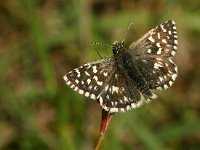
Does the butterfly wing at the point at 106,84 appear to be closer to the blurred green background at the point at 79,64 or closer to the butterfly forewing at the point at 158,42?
the butterfly forewing at the point at 158,42

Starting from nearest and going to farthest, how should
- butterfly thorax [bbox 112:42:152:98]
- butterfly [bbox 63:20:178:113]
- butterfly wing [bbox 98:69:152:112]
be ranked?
1. butterfly wing [bbox 98:69:152:112]
2. butterfly [bbox 63:20:178:113]
3. butterfly thorax [bbox 112:42:152:98]

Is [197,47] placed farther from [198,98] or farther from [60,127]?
[60,127]

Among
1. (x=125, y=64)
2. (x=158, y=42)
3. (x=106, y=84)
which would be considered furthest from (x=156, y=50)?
(x=106, y=84)

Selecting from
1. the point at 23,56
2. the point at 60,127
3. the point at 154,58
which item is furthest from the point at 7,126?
the point at 154,58

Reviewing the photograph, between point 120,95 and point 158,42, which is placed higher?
point 158,42

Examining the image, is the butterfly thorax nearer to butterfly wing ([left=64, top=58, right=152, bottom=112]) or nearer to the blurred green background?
butterfly wing ([left=64, top=58, right=152, bottom=112])

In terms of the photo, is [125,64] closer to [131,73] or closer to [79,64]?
[131,73]

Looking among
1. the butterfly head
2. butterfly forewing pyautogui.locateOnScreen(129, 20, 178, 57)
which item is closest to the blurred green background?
butterfly forewing pyautogui.locateOnScreen(129, 20, 178, 57)

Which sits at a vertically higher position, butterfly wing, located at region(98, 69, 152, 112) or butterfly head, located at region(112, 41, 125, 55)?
butterfly head, located at region(112, 41, 125, 55)
